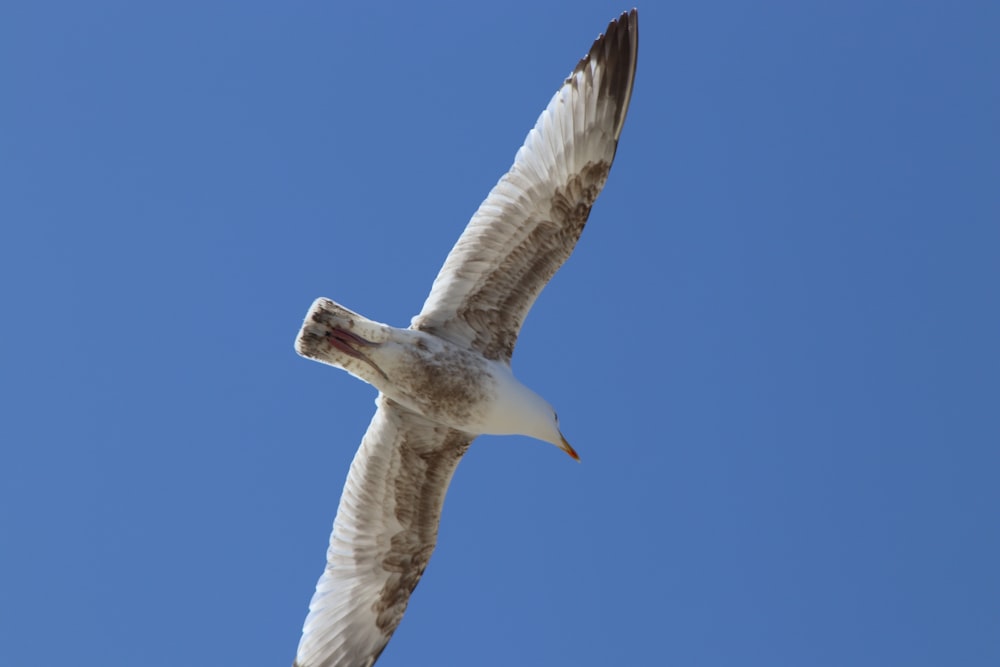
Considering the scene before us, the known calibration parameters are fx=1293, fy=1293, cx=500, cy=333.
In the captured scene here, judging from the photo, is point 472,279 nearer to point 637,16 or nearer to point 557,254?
point 557,254

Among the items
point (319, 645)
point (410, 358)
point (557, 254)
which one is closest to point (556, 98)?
point (557, 254)

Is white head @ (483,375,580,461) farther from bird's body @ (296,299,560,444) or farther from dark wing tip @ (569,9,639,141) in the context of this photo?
dark wing tip @ (569,9,639,141)

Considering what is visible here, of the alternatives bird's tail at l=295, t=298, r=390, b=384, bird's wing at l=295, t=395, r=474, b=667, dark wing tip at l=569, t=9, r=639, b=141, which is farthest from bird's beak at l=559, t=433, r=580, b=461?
dark wing tip at l=569, t=9, r=639, b=141

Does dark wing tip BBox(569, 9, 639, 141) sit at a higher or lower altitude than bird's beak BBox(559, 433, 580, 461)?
higher

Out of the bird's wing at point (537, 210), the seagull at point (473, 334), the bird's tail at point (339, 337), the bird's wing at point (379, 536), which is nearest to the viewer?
the bird's tail at point (339, 337)

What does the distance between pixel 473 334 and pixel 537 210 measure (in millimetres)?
1124

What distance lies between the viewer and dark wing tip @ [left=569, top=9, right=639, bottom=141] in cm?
1032

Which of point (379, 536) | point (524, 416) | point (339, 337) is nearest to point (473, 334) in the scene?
point (524, 416)

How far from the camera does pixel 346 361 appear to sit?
10.1m

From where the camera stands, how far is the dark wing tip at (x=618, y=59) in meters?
10.3

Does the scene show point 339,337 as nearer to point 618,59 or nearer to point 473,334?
point 473,334

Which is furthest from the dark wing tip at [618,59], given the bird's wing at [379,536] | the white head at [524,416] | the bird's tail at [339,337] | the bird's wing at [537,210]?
the bird's wing at [379,536]

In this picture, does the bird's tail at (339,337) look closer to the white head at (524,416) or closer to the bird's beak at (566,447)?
the white head at (524,416)

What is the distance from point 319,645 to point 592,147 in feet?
15.4
